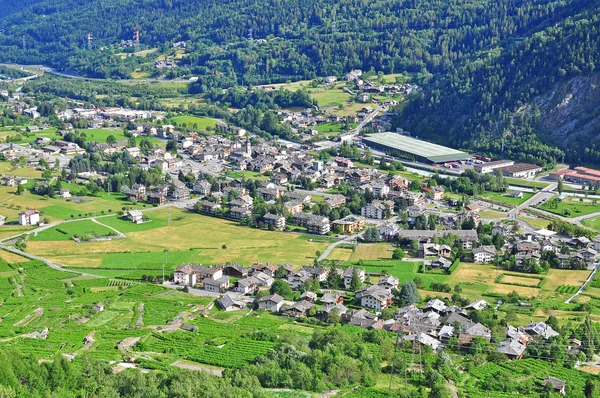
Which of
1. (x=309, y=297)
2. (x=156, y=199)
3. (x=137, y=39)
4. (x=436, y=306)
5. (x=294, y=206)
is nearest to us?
(x=436, y=306)

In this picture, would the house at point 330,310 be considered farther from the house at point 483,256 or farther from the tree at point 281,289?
the house at point 483,256

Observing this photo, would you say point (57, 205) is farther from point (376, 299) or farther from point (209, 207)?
point (376, 299)

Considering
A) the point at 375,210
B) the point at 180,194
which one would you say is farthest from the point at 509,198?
the point at 180,194

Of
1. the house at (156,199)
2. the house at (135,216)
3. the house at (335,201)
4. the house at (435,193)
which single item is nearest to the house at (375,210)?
the house at (335,201)

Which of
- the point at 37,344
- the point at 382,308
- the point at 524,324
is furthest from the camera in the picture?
the point at 382,308

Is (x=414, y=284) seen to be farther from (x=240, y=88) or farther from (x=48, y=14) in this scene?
(x=48, y=14)

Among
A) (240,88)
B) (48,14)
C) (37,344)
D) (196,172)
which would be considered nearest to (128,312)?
(37,344)

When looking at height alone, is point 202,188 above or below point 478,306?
above
